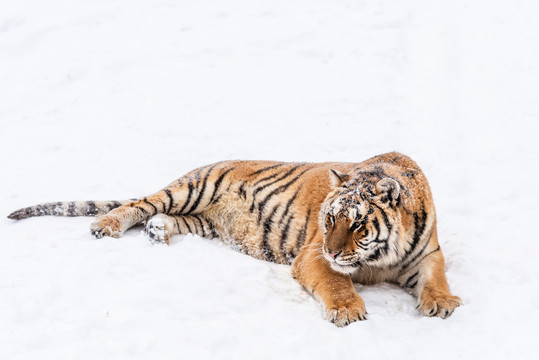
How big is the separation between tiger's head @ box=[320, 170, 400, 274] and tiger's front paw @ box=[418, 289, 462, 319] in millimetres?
351

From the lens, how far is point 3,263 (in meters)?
4.04

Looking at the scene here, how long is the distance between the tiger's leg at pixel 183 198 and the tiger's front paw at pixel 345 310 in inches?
77.7

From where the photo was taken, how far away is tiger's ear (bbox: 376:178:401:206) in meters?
3.92

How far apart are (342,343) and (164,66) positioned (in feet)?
22.4

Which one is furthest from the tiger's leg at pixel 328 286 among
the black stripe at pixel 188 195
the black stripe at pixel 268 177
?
the black stripe at pixel 188 195

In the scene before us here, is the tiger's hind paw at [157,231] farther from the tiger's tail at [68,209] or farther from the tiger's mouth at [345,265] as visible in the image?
the tiger's mouth at [345,265]

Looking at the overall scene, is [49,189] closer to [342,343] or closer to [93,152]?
[93,152]

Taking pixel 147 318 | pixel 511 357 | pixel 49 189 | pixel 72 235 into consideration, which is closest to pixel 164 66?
pixel 49 189

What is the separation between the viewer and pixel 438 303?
3.86m

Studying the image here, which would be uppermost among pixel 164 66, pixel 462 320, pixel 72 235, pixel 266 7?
pixel 266 7

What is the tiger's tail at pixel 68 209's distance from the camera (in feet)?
17.5

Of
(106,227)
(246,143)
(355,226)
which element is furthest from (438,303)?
(246,143)

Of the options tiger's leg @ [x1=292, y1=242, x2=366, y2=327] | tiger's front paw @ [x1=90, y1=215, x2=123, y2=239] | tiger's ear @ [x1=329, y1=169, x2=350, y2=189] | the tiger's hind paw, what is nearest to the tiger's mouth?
tiger's leg @ [x1=292, y1=242, x2=366, y2=327]

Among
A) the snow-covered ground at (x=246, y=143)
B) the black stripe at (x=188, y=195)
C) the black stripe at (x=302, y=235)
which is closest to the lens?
the snow-covered ground at (x=246, y=143)
